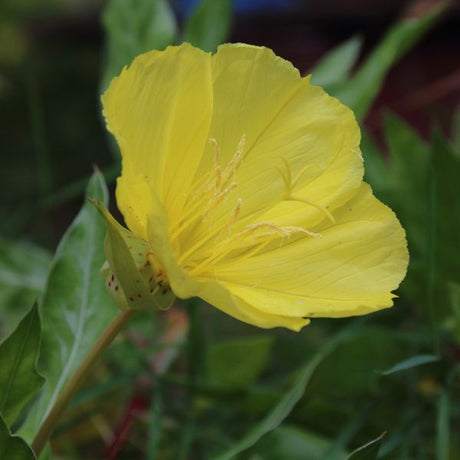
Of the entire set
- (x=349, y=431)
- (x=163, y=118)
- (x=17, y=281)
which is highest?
(x=163, y=118)

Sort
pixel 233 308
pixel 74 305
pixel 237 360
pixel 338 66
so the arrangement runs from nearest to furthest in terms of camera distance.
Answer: pixel 233 308 < pixel 74 305 < pixel 237 360 < pixel 338 66

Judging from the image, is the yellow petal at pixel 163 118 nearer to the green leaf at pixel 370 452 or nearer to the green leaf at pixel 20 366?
the green leaf at pixel 20 366

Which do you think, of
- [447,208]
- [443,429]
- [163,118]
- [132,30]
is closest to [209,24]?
[132,30]

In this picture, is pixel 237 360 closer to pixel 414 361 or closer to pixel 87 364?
pixel 414 361

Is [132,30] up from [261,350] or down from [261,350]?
up

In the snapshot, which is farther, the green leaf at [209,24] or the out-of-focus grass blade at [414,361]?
the green leaf at [209,24]

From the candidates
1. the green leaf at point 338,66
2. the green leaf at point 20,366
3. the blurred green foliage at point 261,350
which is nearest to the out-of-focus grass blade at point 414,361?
the blurred green foliage at point 261,350

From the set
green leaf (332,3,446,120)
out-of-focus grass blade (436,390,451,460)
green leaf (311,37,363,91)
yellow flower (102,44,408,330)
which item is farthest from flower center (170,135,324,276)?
green leaf (311,37,363,91)
